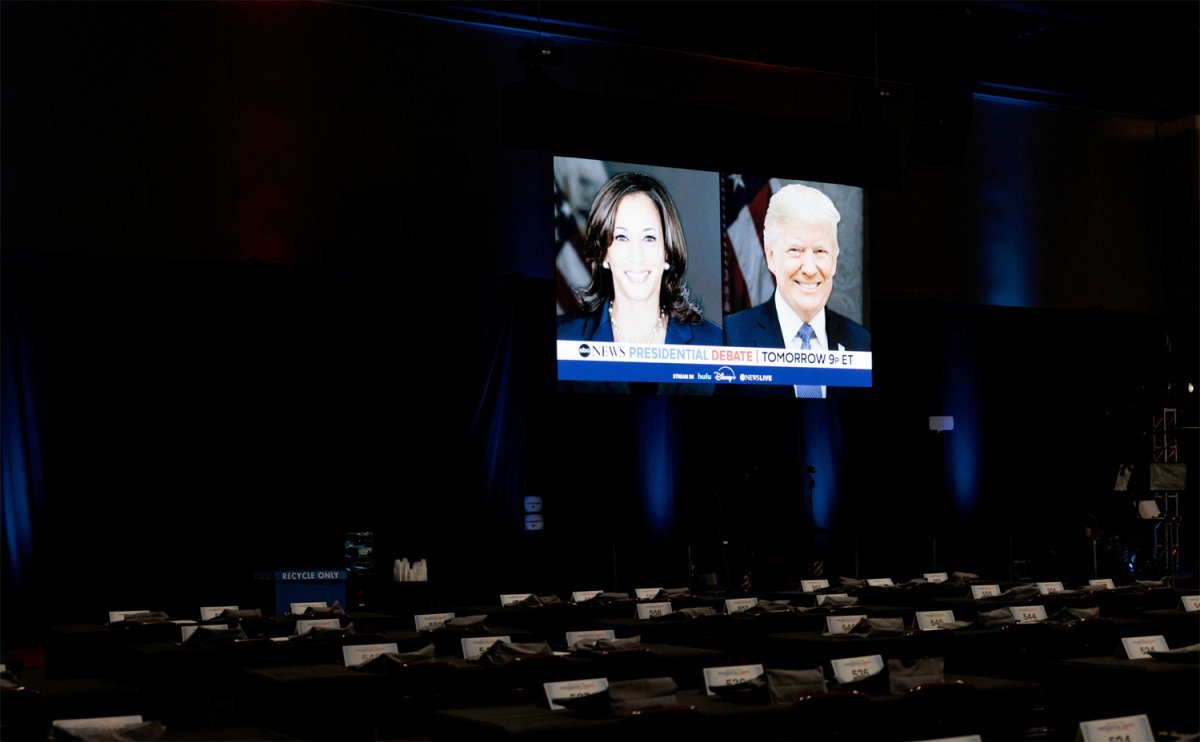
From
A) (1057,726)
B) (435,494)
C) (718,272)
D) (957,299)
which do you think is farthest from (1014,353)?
(1057,726)

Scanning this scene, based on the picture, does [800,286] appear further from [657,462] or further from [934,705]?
[934,705]

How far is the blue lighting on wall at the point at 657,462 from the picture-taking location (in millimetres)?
14039

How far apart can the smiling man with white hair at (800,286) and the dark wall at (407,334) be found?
3.67 feet

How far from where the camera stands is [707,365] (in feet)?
42.0

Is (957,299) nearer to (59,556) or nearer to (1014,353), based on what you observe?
(1014,353)

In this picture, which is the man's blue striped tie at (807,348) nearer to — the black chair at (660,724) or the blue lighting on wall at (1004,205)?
the blue lighting on wall at (1004,205)

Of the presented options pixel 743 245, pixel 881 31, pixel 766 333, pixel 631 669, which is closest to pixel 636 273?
pixel 743 245

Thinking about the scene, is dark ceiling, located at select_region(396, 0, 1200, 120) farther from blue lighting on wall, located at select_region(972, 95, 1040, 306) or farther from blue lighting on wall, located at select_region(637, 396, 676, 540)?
blue lighting on wall, located at select_region(637, 396, 676, 540)

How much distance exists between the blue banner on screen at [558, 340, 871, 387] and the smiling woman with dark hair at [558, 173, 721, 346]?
11 centimetres

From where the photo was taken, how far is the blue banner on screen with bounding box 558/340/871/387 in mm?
12250

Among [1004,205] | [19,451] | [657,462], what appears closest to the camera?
[19,451]

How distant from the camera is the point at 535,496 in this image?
43.7ft

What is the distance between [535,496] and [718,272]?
289 centimetres

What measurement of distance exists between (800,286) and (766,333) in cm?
64
